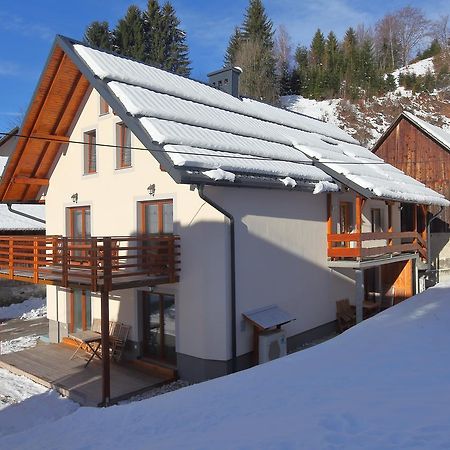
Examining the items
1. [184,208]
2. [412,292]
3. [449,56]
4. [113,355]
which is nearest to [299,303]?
[184,208]

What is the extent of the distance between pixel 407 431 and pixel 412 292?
13.1 metres

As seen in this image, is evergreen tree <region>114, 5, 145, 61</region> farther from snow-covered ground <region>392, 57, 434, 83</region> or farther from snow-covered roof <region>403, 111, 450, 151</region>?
snow-covered ground <region>392, 57, 434, 83</region>

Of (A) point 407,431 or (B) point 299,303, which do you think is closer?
(A) point 407,431

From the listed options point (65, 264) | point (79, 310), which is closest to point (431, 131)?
point (79, 310)

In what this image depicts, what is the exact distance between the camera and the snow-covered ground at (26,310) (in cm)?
1795

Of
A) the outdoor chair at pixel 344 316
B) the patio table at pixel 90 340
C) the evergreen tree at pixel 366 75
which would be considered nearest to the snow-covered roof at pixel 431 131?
the outdoor chair at pixel 344 316

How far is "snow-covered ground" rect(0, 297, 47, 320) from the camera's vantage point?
1795 centimetres

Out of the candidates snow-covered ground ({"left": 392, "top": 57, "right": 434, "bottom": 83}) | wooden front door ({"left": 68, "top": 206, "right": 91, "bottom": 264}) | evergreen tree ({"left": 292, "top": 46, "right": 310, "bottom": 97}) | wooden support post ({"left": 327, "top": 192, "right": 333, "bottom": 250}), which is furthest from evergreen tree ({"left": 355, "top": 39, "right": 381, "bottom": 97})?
wooden front door ({"left": 68, "top": 206, "right": 91, "bottom": 264})

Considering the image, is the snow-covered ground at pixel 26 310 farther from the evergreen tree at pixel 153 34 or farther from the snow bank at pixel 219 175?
the evergreen tree at pixel 153 34

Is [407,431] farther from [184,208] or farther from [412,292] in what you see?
[412,292]

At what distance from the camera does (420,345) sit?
6.80 metres

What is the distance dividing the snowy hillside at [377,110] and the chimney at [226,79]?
29381mm

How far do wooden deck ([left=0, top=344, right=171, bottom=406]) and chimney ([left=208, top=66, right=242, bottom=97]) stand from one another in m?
9.83

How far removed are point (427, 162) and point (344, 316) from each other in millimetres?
12882
